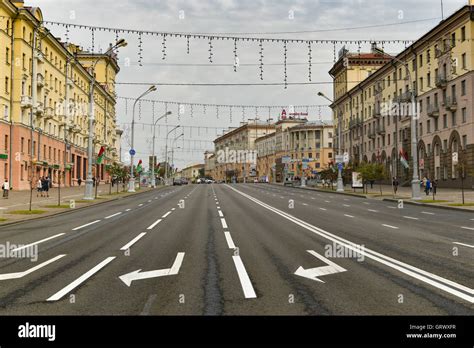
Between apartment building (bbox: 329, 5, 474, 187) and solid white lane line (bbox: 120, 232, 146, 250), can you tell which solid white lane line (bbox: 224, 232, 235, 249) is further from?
apartment building (bbox: 329, 5, 474, 187)

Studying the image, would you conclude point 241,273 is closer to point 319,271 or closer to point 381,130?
point 319,271

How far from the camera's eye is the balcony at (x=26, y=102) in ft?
158

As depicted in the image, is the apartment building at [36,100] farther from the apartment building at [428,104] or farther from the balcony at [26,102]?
the apartment building at [428,104]

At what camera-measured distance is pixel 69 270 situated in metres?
8.45

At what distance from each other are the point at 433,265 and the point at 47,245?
888 centimetres

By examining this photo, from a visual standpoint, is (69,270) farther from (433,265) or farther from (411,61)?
(411,61)

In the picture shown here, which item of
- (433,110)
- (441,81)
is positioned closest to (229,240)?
(441,81)

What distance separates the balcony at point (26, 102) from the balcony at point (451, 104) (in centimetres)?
4335

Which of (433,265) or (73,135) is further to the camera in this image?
(73,135)

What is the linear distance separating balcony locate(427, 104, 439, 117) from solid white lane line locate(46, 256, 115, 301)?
51.5 meters

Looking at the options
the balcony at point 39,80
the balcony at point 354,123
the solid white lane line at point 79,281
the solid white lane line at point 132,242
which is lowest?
the solid white lane line at point 132,242

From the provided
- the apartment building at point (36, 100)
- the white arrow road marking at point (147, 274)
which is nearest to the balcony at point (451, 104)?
the apartment building at point (36, 100)

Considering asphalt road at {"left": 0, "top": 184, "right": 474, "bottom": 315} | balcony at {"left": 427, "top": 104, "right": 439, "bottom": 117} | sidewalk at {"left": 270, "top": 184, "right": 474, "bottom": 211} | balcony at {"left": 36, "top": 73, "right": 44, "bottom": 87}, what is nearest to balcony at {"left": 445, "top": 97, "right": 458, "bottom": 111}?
balcony at {"left": 427, "top": 104, "right": 439, "bottom": 117}

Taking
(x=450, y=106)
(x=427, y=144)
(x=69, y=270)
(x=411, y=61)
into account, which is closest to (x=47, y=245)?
(x=69, y=270)
